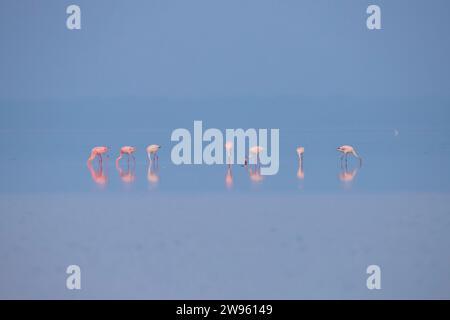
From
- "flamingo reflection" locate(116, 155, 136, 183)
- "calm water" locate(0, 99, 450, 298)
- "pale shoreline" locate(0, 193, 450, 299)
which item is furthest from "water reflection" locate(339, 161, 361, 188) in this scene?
"flamingo reflection" locate(116, 155, 136, 183)

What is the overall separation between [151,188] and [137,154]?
15.4ft

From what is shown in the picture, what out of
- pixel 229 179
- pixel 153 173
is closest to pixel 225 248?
pixel 229 179

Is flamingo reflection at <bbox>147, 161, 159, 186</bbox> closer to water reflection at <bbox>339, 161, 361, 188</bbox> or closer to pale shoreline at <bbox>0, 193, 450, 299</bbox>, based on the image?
pale shoreline at <bbox>0, 193, 450, 299</bbox>

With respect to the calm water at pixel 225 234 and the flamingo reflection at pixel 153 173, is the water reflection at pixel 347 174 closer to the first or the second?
the calm water at pixel 225 234

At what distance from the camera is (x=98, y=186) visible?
247 inches

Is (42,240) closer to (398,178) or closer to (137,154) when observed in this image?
(398,178)

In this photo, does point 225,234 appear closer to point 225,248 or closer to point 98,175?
point 225,248

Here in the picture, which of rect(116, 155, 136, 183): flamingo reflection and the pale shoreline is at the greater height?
rect(116, 155, 136, 183): flamingo reflection

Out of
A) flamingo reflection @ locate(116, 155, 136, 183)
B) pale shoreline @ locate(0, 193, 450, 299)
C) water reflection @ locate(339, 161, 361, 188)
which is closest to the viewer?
pale shoreline @ locate(0, 193, 450, 299)

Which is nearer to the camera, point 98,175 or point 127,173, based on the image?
point 98,175

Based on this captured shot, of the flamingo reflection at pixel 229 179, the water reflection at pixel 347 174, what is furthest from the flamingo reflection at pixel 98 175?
the water reflection at pixel 347 174

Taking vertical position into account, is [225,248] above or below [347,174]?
below

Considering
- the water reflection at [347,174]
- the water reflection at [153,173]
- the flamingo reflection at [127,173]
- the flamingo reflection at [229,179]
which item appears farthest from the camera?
the flamingo reflection at [127,173]

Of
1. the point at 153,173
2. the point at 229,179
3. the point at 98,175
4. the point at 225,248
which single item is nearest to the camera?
the point at 225,248
